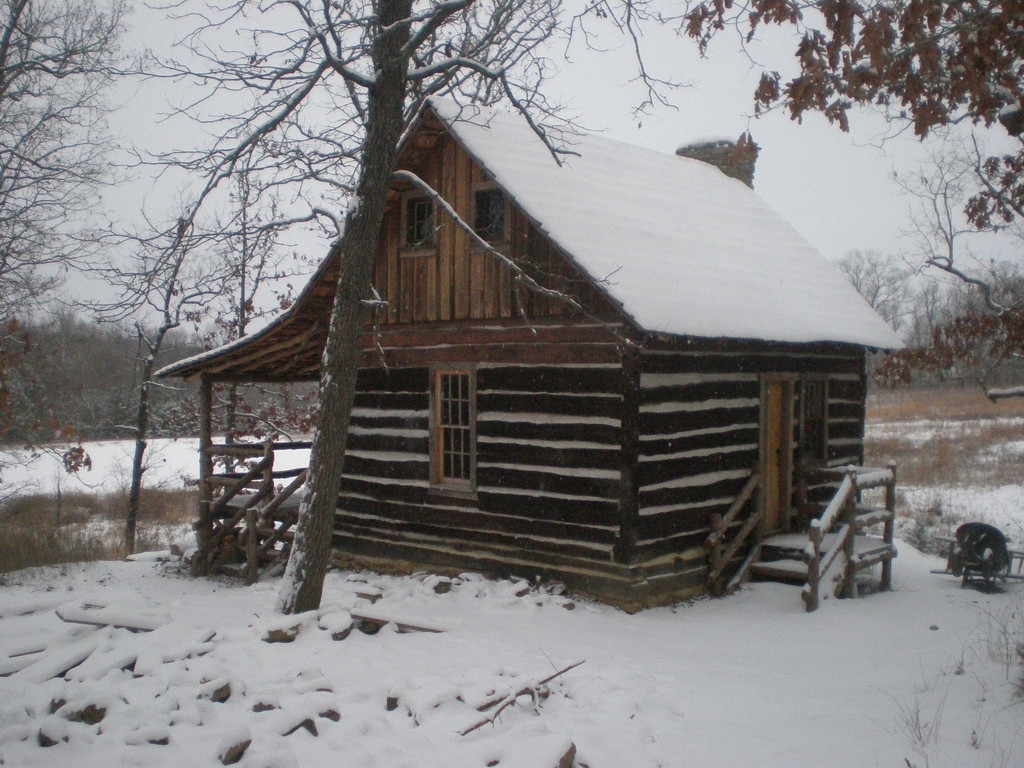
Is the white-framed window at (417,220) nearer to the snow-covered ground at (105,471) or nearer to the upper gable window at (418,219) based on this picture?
the upper gable window at (418,219)

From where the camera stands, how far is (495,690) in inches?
232

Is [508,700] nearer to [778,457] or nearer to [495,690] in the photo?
[495,690]

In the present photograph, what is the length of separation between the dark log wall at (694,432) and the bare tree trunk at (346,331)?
10.7ft

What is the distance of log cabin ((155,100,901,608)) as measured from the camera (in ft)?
31.6

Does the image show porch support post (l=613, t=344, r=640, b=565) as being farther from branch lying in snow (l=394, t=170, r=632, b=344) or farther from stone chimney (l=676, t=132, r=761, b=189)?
stone chimney (l=676, t=132, r=761, b=189)

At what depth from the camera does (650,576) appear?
9.75 meters

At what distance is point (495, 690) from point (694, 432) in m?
5.24

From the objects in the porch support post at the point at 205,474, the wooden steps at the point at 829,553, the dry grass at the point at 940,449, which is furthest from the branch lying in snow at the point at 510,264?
the dry grass at the point at 940,449

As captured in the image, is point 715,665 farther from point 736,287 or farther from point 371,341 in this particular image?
point 371,341

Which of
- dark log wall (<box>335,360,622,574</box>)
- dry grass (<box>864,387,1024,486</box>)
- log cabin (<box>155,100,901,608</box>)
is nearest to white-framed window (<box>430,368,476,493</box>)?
log cabin (<box>155,100,901,608</box>)

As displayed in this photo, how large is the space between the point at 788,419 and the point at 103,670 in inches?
360

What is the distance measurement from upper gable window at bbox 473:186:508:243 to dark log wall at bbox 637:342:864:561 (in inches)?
99.6

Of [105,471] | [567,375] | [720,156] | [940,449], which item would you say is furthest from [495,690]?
[105,471]

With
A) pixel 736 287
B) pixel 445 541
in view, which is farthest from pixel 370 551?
pixel 736 287
